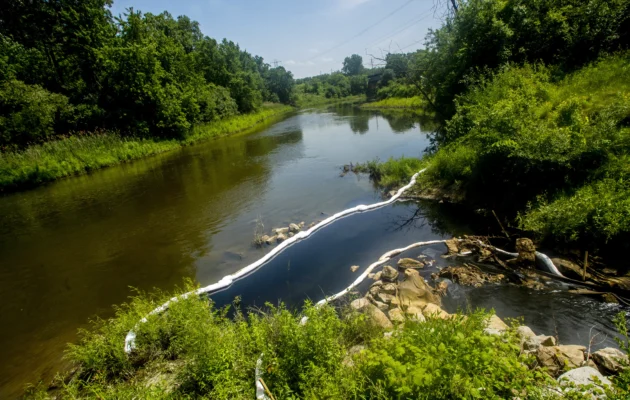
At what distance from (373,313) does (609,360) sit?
2.83 metres

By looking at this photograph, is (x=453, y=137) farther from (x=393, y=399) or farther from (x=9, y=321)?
(x=9, y=321)

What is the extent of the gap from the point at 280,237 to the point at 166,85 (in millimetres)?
24270

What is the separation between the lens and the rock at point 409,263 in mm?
6887

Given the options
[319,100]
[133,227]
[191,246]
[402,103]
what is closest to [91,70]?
[133,227]

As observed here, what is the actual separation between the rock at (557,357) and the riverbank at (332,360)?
1 centimetres

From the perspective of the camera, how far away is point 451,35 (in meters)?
14.3

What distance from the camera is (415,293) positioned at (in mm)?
5559

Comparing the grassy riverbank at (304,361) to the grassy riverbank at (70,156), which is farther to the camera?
the grassy riverbank at (70,156)

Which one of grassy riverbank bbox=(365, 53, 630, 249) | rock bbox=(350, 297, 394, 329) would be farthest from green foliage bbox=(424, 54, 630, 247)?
rock bbox=(350, 297, 394, 329)

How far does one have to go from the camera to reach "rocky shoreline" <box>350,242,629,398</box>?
10.7ft

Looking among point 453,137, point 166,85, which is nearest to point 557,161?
point 453,137

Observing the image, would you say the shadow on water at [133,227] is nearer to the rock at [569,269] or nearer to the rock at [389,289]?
the rock at [389,289]

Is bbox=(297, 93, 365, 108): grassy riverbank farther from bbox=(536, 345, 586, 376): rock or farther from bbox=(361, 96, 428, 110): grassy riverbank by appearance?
bbox=(536, 345, 586, 376): rock

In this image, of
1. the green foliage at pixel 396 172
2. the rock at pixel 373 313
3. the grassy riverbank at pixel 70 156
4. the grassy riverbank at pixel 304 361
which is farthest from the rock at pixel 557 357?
the grassy riverbank at pixel 70 156
